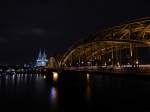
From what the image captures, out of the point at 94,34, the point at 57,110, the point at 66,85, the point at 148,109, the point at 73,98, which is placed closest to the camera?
the point at 148,109

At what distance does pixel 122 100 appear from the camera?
4822cm

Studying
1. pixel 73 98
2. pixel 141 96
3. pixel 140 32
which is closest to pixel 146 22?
pixel 140 32

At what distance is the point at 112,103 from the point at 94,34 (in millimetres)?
23309

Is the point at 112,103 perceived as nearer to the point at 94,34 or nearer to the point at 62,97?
the point at 62,97

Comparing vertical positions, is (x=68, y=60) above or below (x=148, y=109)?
Answer: above

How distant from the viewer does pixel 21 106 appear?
49.9m

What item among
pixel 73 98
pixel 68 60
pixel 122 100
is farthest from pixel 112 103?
pixel 68 60

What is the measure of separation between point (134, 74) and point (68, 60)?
2603 inches

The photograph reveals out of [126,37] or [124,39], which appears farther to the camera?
[126,37]

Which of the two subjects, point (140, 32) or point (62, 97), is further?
point (62, 97)

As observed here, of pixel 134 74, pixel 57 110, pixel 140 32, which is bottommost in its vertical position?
pixel 57 110

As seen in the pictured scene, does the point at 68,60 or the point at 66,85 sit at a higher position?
the point at 68,60

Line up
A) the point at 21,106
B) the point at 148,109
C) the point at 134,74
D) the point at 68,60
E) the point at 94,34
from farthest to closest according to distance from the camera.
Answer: the point at 68,60, the point at 94,34, the point at 21,106, the point at 148,109, the point at 134,74

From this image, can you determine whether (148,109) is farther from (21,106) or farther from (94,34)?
(94,34)
